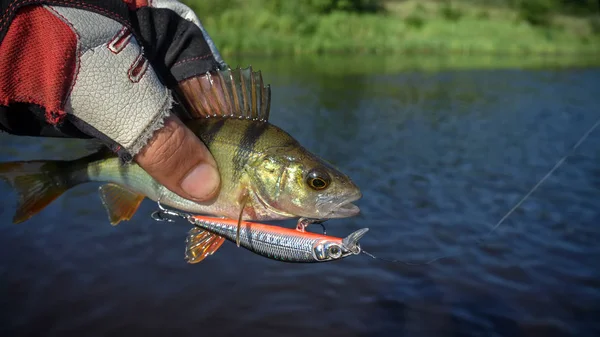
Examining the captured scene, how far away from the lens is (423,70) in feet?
86.6

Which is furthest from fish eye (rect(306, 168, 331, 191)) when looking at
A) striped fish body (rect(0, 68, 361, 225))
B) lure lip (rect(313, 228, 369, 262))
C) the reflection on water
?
the reflection on water

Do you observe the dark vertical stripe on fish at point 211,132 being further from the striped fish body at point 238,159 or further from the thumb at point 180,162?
the thumb at point 180,162

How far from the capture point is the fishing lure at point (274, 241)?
2.36 metres

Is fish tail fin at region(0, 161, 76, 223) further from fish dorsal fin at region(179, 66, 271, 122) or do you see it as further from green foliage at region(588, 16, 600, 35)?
green foliage at region(588, 16, 600, 35)

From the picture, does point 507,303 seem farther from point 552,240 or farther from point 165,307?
point 165,307

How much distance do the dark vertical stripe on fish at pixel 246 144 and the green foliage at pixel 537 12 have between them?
161 feet

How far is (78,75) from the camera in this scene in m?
1.97

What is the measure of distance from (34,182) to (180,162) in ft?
3.44

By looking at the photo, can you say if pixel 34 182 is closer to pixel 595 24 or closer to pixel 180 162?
pixel 180 162

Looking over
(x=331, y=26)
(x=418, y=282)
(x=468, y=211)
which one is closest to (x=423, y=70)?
(x=331, y=26)

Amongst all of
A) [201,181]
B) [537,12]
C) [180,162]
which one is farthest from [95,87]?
[537,12]

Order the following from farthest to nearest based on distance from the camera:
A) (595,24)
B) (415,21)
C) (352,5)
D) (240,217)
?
(352,5), (595,24), (415,21), (240,217)

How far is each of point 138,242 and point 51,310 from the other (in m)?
1.52

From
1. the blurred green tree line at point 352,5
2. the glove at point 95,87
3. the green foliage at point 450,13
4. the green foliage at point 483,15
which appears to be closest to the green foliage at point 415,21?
the green foliage at point 450,13
